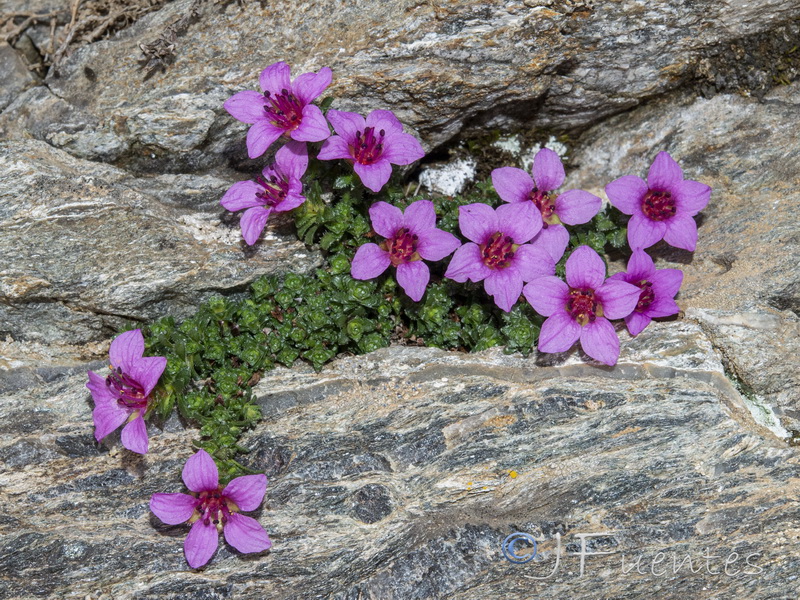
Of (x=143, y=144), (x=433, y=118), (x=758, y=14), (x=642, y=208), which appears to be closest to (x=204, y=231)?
(x=143, y=144)

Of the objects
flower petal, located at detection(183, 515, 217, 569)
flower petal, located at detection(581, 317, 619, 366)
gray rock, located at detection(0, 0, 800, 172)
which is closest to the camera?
flower petal, located at detection(183, 515, 217, 569)

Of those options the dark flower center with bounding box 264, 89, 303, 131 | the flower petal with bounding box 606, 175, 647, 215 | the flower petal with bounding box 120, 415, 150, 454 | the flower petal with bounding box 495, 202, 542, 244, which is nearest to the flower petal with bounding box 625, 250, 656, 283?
the flower petal with bounding box 606, 175, 647, 215

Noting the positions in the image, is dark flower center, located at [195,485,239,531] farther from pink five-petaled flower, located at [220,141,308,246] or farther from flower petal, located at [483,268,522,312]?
flower petal, located at [483,268,522,312]

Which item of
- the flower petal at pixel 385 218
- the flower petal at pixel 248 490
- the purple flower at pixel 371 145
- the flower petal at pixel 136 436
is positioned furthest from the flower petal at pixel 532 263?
the flower petal at pixel 136 436

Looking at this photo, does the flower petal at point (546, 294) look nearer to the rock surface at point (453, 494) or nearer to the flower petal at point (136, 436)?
the rock surface at point (453, 494)

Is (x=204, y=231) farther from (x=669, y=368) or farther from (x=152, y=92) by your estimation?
(x=669, y=368)

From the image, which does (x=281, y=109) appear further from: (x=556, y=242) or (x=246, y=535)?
(x=246, y=535)

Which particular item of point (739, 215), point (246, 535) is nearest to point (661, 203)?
point (739, 215)
